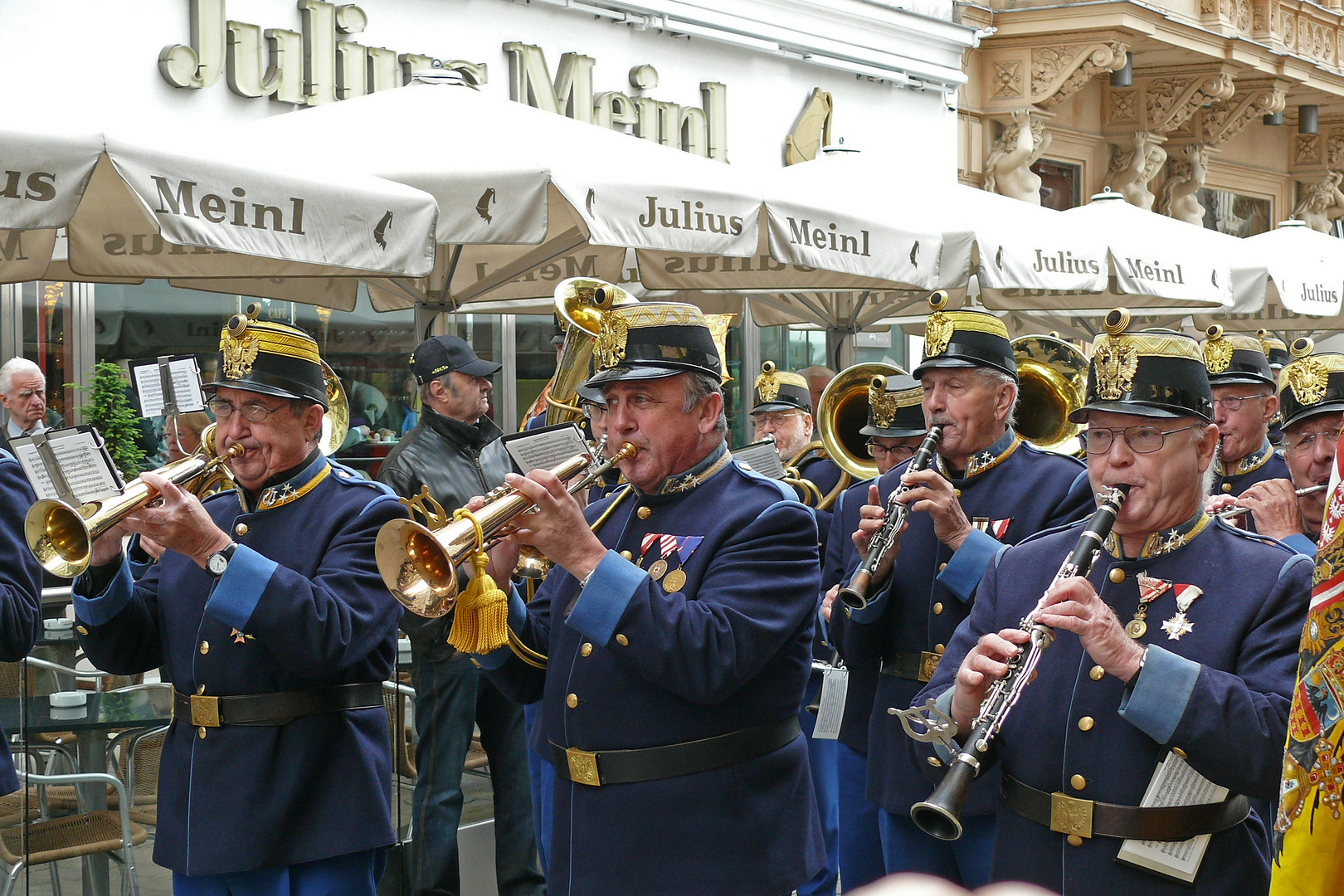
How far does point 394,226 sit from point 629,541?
6.83ft

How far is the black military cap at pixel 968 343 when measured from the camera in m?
4.75

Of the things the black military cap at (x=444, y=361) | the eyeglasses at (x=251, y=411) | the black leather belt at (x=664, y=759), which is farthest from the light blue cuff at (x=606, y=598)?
the black military cap at (x=444, y=361)

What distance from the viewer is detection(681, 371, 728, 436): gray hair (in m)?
3.67

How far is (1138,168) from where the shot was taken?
59.8ft

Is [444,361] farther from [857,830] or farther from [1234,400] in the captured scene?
[1234,400]

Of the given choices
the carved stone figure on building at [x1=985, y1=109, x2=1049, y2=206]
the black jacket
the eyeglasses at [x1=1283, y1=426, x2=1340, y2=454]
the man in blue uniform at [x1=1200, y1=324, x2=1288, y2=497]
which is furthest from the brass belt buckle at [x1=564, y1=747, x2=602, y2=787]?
the carved stone figure on building at [x1=985, y1=109, x2=1049, y2=206]

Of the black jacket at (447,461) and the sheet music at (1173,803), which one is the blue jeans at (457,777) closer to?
the black jacket at (447,461)

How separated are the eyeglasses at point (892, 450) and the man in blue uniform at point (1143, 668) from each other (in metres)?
2.58

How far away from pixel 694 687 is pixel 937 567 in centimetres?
148

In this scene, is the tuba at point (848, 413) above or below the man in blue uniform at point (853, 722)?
above

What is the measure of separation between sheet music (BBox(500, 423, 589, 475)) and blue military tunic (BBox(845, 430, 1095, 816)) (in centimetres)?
120

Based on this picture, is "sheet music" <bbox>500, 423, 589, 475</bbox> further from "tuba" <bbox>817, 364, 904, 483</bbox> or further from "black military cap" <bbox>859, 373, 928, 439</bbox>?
"tuba" <bbox>817, 364, 904, 483</bbox>

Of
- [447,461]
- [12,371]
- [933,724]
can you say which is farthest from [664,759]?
[12,371]

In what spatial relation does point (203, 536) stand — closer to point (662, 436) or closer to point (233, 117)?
point (662, 436)
